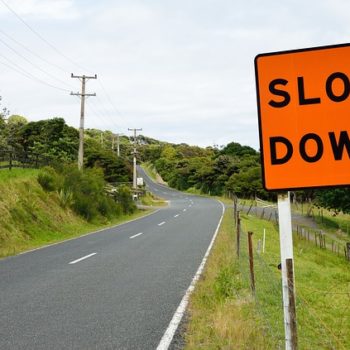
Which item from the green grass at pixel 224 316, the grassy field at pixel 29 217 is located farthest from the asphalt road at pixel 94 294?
the grassy field at pixel 29 217

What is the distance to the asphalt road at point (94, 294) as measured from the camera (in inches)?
227

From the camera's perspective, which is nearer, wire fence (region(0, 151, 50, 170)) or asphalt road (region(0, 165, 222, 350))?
asphalt road (region(0, 165, 222, 350))

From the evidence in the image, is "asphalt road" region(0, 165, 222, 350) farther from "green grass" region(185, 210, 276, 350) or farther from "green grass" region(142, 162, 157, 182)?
"green grass" region(142, 162, 157, 182)

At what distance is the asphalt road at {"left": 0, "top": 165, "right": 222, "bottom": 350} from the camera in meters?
5.76

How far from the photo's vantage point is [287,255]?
110 inches

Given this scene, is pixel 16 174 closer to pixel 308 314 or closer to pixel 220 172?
pixel 308 314

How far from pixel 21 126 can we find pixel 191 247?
56916 millimetres

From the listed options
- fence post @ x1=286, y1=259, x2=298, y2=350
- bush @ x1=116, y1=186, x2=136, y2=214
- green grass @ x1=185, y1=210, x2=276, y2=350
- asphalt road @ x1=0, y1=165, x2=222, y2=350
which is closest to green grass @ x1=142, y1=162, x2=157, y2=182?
bush @ x1=116, y1=186, x2=136, y2=214

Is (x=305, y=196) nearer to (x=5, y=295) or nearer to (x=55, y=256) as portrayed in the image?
(x=55, y=256)

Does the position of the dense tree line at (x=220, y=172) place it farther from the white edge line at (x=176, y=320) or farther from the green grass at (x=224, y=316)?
the green grass at (x=224, y=316)

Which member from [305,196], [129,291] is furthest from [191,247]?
[305,196]

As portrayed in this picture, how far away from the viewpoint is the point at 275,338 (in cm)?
545

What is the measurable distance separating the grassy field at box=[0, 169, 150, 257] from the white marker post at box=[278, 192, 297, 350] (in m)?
13.1

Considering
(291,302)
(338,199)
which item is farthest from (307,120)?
(338,199)
